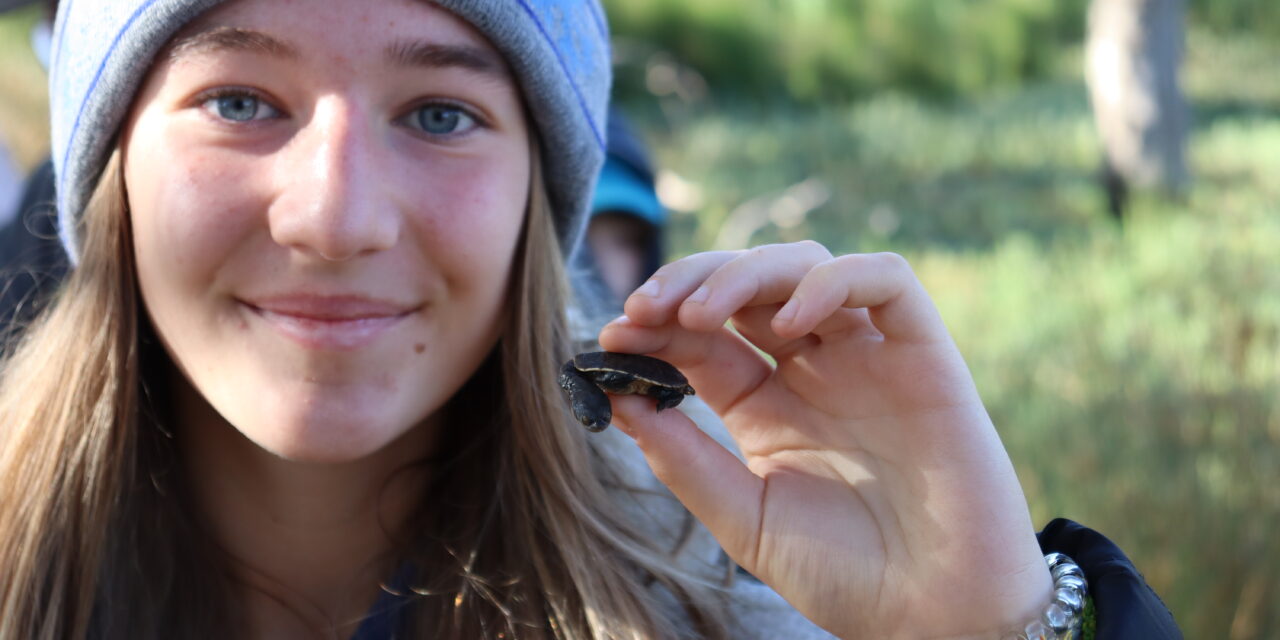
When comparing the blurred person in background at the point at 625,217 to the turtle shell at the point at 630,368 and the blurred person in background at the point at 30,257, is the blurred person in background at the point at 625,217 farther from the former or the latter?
the turtle shell at the point at 630,368

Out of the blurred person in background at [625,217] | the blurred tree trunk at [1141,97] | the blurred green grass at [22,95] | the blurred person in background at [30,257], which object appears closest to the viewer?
the blurred person in background at [30,257]

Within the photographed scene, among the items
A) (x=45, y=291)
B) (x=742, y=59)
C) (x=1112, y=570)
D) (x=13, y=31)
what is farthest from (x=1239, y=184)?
(x=13, y=31)

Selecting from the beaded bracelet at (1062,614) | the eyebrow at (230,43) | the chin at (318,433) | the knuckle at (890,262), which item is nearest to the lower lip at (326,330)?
the chin at (318,433)

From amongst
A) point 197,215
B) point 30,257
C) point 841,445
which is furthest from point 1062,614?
point 30,257

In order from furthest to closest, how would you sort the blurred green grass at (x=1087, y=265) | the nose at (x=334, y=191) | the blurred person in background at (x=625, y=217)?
the blurred person in background at (x=625, y=217), the blurred green grass at (x=1087, y=265), the nose at (x=334, y=191)

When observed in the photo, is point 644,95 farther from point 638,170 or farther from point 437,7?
point 437,7

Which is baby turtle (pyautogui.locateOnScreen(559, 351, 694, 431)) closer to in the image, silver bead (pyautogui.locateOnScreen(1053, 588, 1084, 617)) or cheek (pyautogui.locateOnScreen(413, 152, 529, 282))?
cheek (pyautogui.locateOnScreen(413, 152, 529, 282))

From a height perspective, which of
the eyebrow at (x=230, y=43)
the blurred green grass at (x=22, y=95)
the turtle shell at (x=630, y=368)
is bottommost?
the turtle shell at (x=630, y=368)

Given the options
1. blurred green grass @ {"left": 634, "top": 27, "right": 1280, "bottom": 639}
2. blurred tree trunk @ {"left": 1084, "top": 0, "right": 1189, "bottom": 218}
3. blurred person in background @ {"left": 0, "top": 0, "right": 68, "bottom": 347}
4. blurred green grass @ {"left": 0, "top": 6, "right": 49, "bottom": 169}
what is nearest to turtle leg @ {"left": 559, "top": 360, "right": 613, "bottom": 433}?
blurred person in background @ {"left": 0, "top": 0, "right": 68, "bottom": 347}
